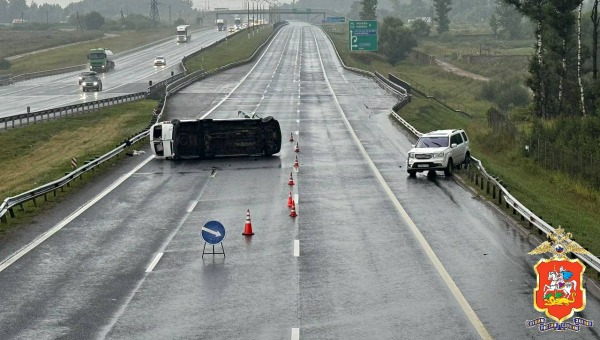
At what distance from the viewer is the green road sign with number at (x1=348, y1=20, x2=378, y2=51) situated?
5330 inches

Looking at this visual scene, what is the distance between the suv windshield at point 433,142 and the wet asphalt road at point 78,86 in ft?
137

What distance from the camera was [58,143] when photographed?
62.9m

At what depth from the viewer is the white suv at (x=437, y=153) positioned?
42312 mm

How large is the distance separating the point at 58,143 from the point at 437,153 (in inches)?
1151

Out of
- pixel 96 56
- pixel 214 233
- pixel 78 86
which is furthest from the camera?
pixel 96 56

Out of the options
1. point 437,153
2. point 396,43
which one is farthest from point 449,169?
point 396,43

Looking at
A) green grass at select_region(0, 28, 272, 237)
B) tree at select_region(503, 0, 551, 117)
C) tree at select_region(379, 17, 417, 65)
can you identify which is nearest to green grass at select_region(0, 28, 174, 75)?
tree at select_region(379, 17, 417, 65)

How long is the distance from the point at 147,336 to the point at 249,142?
2992 centimetres

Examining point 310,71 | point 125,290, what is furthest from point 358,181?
point 310,71

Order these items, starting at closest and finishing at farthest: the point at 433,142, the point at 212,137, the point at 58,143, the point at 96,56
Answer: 1. the point at 433,142
2. the point at 212,137
3. the point at 58,143
4. the point at 96,56

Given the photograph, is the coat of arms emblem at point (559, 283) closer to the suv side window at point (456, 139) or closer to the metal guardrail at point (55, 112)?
the suv side window at point (456, 139)

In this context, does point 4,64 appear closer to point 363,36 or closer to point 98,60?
point 98,60

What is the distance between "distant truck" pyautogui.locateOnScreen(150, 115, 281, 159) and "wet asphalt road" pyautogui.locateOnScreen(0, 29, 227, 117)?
102 feet

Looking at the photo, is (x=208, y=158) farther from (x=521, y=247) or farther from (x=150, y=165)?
(x=521, y=247)
